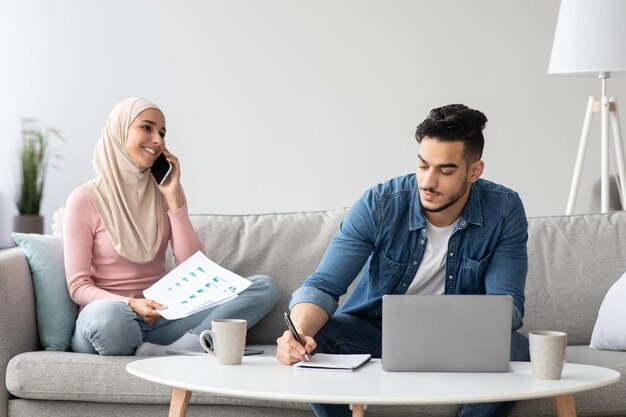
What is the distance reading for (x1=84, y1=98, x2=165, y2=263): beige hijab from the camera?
107 inches

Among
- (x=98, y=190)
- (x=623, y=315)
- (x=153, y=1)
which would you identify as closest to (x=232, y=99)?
(x=153, y=1)

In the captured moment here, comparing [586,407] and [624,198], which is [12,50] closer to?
[624,198]

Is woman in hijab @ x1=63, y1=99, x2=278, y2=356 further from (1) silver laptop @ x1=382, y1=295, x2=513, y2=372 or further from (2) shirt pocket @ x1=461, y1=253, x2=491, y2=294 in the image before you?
(1) silver laptop @ x1=382, y1=295, x2=513, y2=372

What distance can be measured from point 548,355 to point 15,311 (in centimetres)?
151

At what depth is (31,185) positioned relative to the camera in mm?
4500

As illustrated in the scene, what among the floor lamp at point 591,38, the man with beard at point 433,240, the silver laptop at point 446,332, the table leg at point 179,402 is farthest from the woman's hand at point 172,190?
the floor lamp at point 591,38

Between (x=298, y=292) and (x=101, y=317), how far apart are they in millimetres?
642

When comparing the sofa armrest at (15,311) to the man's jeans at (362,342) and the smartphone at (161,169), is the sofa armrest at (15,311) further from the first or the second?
the man's jeans at (362,342)

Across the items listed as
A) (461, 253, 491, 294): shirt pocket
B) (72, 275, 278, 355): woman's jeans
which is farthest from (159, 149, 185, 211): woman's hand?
(461, 253, 491, 294): shirt pocket

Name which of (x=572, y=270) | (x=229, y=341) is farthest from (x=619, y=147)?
(x=229, y=341)

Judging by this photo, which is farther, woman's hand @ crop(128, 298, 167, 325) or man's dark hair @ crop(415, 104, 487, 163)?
woman's hand @ crop(128, 298, 167, 325)

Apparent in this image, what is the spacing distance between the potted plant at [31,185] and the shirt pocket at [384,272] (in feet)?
8.47

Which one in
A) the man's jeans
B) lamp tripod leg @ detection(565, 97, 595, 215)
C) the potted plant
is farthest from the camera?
the potted plant

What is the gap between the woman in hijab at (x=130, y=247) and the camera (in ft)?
8.26
